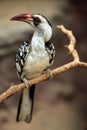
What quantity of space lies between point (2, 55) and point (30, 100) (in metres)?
0.59

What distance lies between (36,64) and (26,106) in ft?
0.36

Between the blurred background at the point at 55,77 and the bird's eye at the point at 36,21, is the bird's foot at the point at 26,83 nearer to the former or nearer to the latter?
the bird's eye at the point at 36,21

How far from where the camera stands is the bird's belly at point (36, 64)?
1.00m

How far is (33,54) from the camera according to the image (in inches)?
39.8

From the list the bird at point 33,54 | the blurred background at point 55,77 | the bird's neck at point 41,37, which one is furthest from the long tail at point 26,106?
the blurred background at point 55,77

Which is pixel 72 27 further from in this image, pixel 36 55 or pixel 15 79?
pixel 36 55

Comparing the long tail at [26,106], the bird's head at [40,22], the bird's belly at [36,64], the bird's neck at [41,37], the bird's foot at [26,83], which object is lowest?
the long tail at [26,106]

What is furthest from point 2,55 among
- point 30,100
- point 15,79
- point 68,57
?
point 30,100

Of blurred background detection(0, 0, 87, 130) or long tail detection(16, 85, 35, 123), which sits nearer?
long tail detection(16, 85, 35, 123)

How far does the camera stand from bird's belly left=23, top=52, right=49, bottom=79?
1.00 metres

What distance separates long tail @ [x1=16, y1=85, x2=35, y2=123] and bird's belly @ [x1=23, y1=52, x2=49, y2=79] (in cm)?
5

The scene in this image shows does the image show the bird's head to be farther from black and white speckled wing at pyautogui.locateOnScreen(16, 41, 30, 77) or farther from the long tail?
the long tail

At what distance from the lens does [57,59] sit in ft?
5.56

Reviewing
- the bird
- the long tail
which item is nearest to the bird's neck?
the bird
